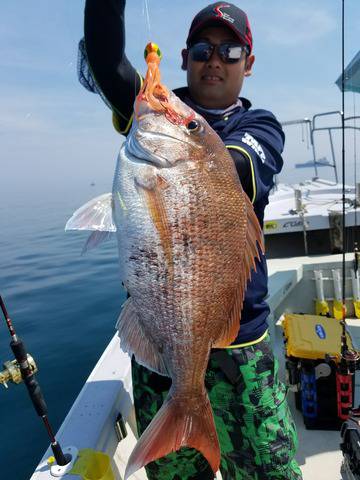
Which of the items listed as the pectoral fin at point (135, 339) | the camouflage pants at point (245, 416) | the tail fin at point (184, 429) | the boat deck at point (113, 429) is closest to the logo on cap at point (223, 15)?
the pectoral fin at point (135, 339)

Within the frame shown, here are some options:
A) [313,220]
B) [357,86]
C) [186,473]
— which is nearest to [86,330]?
[313,220]

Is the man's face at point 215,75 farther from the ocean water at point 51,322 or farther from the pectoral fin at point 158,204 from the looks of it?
the ocean water at point 51,322

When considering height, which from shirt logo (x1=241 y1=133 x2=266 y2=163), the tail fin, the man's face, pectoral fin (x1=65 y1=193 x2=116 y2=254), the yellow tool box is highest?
the man's face

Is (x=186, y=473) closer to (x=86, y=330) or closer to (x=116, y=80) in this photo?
(x=116, y=80)

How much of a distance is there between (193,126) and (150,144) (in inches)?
7.8

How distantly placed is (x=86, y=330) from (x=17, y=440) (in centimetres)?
280

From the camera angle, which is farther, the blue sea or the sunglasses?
the blue sea

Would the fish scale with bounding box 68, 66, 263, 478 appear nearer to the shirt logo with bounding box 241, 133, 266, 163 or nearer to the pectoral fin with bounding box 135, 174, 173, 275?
the pectoral fin with bounding box 135, 174, 173, 275

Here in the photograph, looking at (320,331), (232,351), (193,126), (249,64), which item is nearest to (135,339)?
(232,351)

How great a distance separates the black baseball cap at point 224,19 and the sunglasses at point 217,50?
6 cm

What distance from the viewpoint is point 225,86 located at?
6.99ft

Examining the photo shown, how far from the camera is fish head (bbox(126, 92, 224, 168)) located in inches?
57.2

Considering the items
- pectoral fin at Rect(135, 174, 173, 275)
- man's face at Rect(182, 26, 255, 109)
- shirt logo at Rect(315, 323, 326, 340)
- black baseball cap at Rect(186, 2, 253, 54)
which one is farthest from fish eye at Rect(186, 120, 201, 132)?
shirt logo at Rect(315, 323, 326, 340)

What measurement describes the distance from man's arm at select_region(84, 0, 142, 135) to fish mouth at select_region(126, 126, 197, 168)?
497 mm
